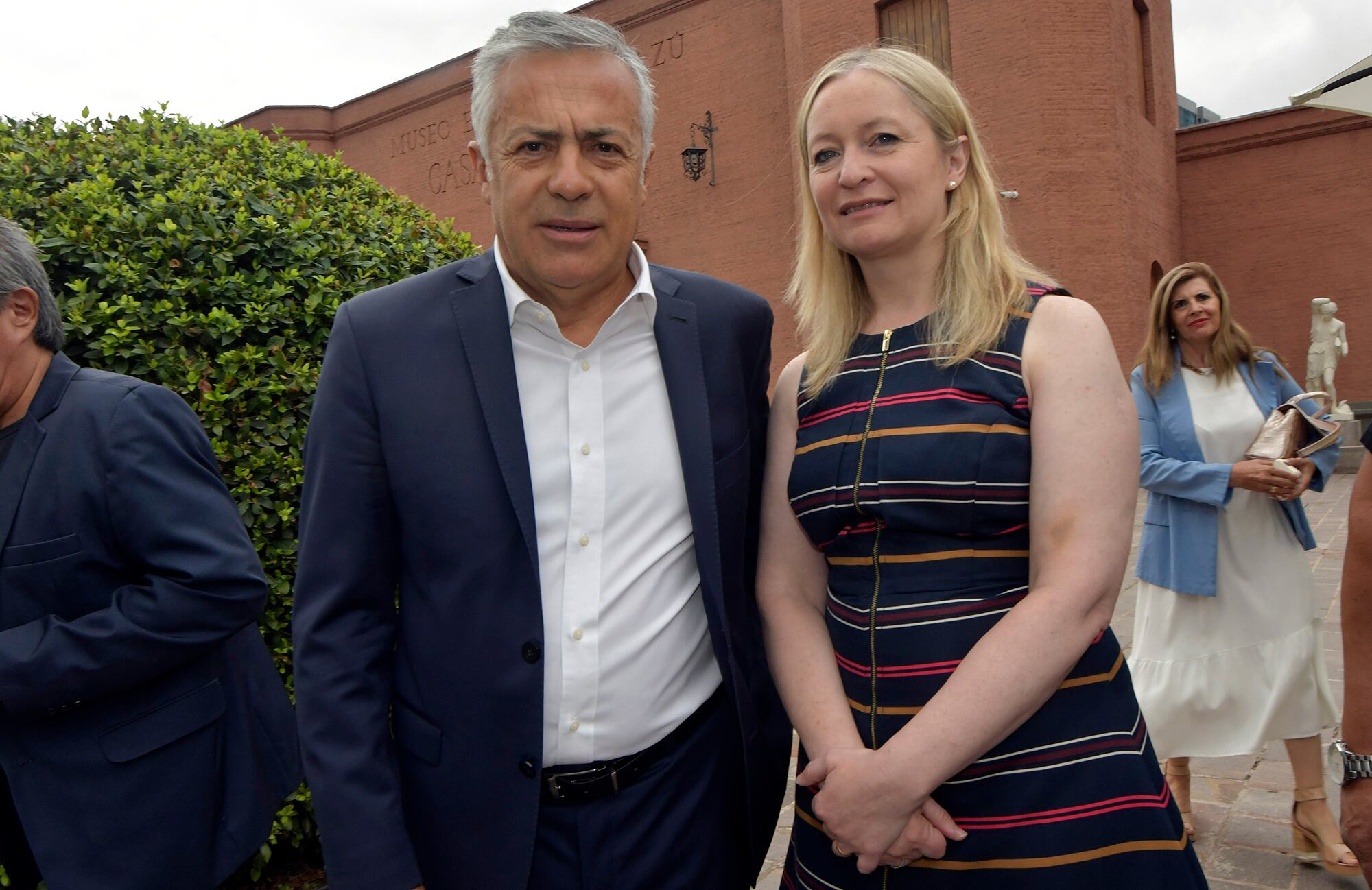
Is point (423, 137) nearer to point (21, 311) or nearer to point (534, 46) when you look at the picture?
point (21, 311)

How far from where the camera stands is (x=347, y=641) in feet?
5.84

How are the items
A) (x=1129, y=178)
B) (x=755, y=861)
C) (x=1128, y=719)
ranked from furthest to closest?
1. (x=1129, y=178)
2. (x=755, y=861)
3. (x=1128, y=719)

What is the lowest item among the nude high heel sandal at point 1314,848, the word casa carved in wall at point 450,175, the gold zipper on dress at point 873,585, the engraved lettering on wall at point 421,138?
the nude high heel sandal at point 1314,848

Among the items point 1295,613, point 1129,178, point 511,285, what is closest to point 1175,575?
point 1295,613

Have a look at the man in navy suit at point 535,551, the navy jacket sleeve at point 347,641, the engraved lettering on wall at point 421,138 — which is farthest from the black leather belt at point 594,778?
the engraved lettering on wall at point 421,138

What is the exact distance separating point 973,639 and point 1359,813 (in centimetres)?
63

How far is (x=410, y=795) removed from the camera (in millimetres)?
1881

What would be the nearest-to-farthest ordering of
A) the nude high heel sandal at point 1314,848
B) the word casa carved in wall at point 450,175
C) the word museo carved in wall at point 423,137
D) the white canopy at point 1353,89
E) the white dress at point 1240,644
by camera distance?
1. the white canopy at point 1353,89
2. the nude high heel sandal at point 1314,848
3. the white dress at point 1240,644
4. the word casa carved in wall at point 450,175
5. the word museo carved in wall at point 423,137

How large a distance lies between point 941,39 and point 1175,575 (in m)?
13.6

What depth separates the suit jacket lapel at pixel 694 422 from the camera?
6.23 feet

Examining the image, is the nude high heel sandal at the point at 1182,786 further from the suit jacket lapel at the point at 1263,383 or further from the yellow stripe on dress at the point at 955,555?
the yellow stripe on dress at the point at 955,555

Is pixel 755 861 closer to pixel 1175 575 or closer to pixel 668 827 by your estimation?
pixel 668 827

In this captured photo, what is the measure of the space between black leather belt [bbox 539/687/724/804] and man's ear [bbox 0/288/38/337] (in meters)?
1.60

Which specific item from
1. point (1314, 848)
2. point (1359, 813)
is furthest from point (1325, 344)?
point (1359, 813)
